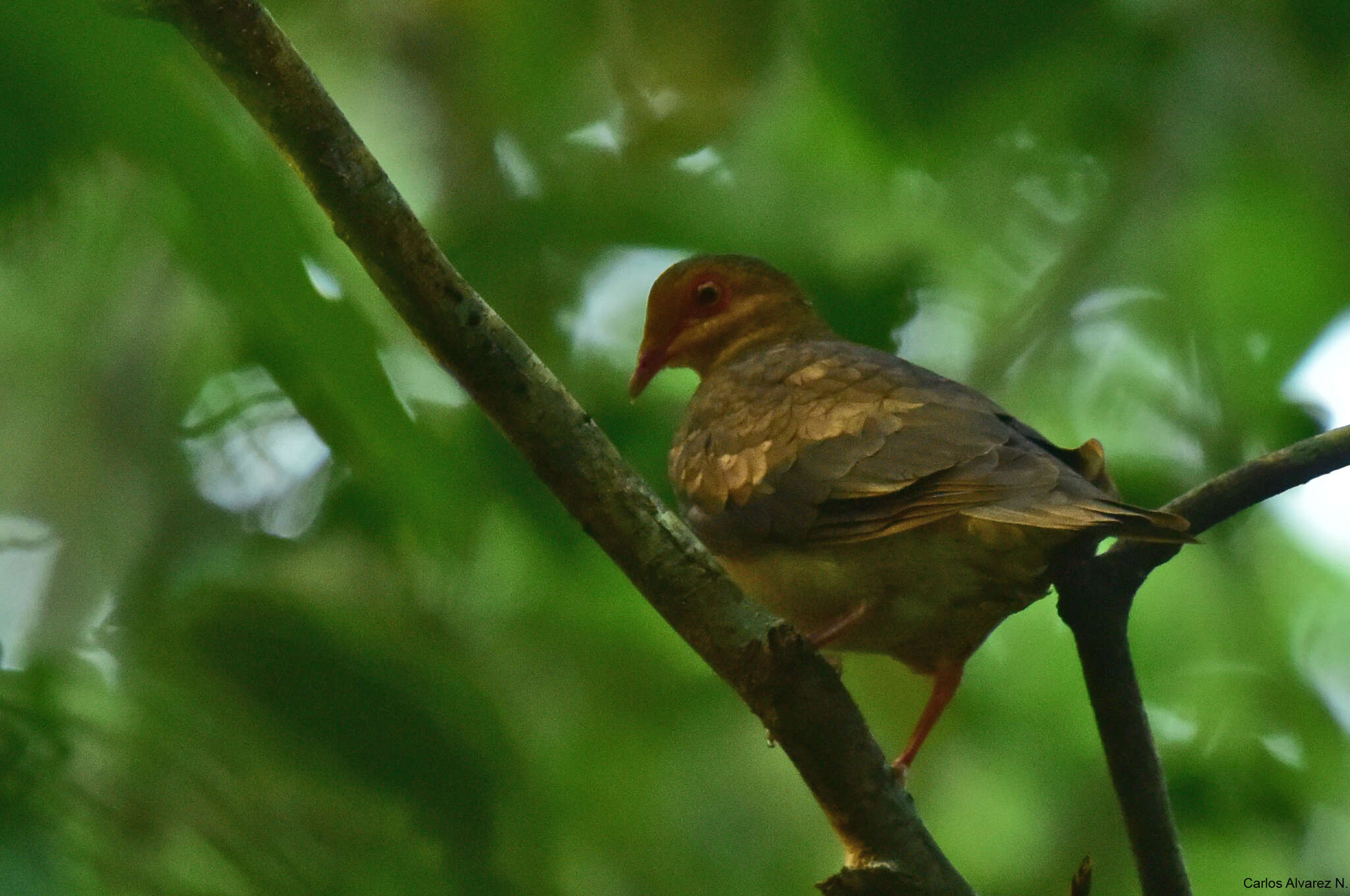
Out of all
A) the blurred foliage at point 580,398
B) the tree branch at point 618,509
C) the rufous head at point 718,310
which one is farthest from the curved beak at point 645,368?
the tree branch at point 618,509

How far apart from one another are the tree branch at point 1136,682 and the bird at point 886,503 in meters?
0.19

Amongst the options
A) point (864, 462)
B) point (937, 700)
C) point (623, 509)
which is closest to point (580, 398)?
point (864, 462)

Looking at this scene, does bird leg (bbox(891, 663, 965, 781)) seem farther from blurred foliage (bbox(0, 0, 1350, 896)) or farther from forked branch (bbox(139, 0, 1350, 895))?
forked branch (bbox(139, 0, 1350, 895))

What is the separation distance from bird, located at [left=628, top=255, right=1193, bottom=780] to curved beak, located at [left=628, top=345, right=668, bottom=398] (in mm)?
655

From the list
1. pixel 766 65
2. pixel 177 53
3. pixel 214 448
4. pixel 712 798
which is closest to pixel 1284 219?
pixel 766 65

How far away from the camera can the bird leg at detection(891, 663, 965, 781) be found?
3913mm

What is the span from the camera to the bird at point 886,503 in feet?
10.8

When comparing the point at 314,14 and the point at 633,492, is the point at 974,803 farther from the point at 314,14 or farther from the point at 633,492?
the point at 314,14

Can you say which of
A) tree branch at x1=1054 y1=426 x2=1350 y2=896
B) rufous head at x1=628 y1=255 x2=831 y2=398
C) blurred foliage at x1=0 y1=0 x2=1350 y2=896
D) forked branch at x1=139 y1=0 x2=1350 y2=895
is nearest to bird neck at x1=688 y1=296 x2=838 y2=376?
rufous head at x1=628 y1=255 x2=831 y2=398

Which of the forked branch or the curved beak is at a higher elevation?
the curved beak

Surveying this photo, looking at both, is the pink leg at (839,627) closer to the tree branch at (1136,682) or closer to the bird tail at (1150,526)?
the tree branch at (1136,682)

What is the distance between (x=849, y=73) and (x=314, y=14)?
281cm

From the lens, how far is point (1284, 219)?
478cm

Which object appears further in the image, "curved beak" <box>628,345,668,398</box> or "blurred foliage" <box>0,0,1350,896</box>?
"curved beak" <box>628,345,668,398</box>
